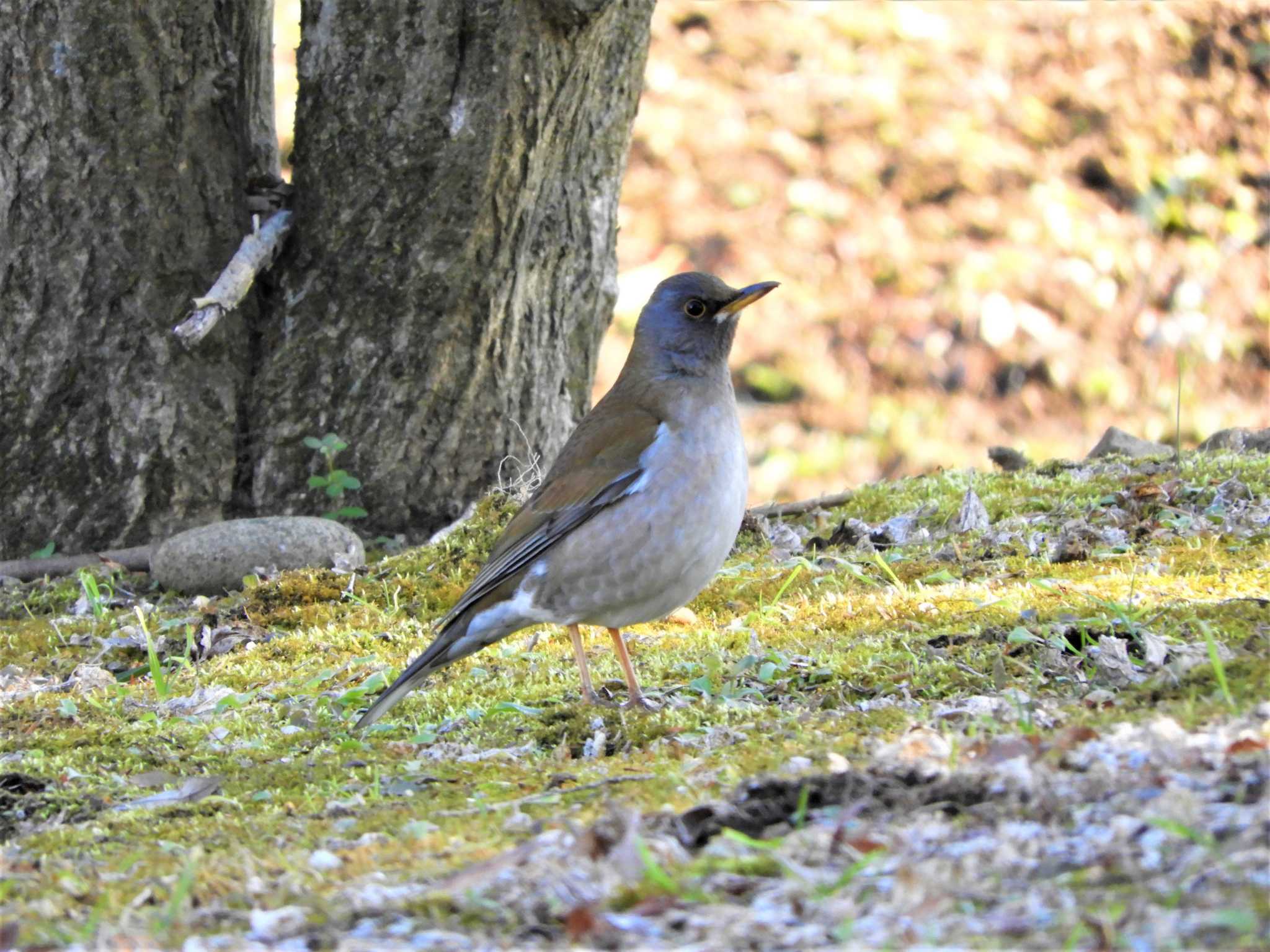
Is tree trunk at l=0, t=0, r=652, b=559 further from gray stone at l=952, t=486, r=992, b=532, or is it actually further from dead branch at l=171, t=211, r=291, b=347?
gray stone at l=952, t=486, r=992, b=532

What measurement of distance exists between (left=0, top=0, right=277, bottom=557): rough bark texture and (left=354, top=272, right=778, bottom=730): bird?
2.85 meters

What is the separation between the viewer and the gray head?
566 cm

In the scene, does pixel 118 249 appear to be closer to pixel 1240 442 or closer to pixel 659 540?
pixel 659 540

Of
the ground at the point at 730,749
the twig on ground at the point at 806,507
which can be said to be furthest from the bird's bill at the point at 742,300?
the twig on ground at the point at 806,507

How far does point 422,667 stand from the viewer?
5.05 meters

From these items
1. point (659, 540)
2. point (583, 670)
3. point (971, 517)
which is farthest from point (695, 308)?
point (971, 517)

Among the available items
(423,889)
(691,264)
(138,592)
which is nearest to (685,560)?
(423,889)

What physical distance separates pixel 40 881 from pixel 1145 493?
527 centimetres

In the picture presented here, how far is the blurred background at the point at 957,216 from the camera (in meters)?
13.4

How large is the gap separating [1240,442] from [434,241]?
4.38m

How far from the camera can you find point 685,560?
5.10m

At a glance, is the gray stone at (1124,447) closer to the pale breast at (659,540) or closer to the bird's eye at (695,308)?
the bird's eye at (695,308)

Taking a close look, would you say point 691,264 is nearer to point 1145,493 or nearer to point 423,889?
point 1145,493

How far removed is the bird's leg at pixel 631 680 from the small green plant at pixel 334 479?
2611mm
